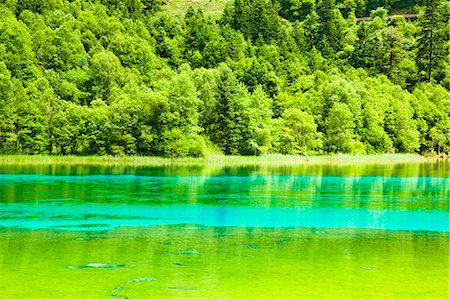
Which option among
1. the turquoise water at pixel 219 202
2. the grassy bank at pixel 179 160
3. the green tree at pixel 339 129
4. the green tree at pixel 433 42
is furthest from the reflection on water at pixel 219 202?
the green tree at pixel 433 42

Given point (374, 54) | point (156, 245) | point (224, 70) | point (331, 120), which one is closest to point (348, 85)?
point (331, 120)

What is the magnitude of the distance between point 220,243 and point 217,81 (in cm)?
7061

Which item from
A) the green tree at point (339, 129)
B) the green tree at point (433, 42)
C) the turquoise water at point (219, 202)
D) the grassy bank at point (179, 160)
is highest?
the green tree at point (433, 42)

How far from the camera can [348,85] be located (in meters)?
102

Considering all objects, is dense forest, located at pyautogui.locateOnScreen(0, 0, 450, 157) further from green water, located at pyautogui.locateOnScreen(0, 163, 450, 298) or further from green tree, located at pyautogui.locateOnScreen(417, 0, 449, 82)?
green water, located at pyautogui.locateOnScreen(0, 163, 450, 298)

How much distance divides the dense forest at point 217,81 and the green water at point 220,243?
41765mm

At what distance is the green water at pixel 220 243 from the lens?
15188 mm

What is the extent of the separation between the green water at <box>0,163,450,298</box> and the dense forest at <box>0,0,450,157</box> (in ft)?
137

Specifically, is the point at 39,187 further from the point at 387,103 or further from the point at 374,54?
the point at 374,54

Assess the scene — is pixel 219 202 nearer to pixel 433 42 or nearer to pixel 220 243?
pixel 220 243

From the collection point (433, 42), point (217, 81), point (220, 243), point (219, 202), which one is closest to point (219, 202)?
point (219, 202)

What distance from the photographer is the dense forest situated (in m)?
80.4

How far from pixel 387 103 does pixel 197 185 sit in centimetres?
7308

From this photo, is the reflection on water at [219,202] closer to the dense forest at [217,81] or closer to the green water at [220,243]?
the green water at [220,243]
